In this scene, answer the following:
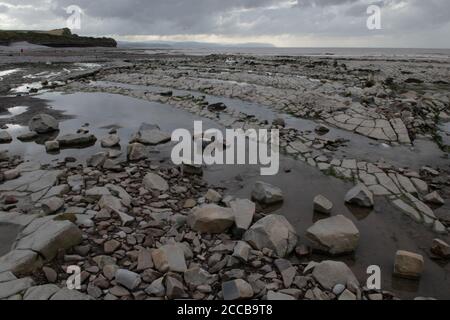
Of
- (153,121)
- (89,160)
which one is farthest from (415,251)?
(153,121)

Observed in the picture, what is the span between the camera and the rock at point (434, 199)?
759cm

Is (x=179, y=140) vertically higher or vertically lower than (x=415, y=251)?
higher

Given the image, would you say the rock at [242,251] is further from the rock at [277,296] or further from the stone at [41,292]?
the stone at [41,292]

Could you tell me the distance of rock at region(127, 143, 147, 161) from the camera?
9968 millimetres

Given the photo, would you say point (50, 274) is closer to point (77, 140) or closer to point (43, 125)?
point (77, 140)

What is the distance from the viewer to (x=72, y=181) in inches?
319

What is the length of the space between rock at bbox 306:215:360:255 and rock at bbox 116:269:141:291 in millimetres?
3050

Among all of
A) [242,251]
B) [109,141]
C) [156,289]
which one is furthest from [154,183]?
[109,141]

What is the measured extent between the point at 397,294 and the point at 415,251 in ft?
4.56

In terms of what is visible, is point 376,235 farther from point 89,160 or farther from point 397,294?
point 89,160

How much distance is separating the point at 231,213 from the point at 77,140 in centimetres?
777

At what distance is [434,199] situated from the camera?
762cm

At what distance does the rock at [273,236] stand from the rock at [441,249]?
2417 millimetres
